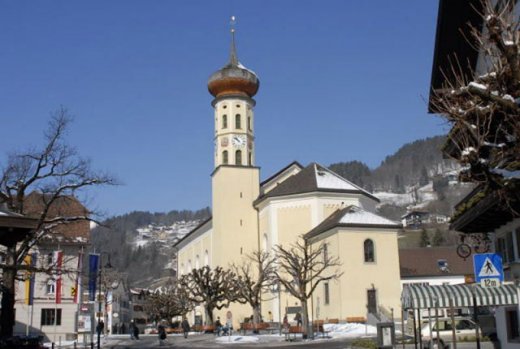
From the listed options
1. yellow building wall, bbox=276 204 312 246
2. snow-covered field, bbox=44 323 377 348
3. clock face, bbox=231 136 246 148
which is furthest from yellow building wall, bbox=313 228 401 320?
clock face, bbox=231 136 246 148

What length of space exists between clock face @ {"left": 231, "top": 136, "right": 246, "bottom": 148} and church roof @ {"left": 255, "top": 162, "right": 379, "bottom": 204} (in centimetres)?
696

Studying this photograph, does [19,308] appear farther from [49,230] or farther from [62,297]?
[49,230]

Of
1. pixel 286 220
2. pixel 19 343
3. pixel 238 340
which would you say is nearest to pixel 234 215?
pixel 286 220

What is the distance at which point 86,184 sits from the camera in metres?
27.4

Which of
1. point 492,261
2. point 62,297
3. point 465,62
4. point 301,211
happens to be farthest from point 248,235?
point 492,261

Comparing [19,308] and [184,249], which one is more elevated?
[184,249]

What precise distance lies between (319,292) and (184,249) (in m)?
39.7

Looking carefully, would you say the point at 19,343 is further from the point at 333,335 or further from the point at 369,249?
the point at 369,249

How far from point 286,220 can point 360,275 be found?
37.3 ft

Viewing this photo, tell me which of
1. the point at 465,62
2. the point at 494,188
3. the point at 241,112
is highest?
the point at 241,112

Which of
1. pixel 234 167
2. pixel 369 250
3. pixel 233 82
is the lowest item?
pixel 369 250

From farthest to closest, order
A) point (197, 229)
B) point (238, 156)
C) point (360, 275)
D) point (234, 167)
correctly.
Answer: point (197, 229), point (238, 156), point (234, 167), point (360, 275)

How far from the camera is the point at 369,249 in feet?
162

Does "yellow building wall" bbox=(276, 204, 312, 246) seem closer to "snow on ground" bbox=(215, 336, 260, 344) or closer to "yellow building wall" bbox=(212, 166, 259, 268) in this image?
"yellow building wall" bbox=(212, 166, 259, 268)
